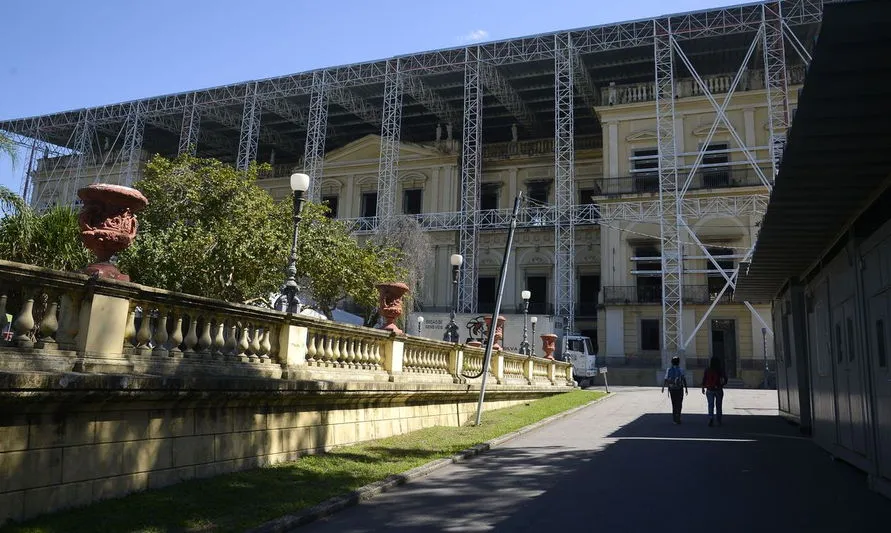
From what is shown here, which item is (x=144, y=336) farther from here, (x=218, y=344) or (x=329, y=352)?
(x=329, y=352)

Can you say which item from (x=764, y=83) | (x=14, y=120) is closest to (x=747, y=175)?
(x=764, y=83)

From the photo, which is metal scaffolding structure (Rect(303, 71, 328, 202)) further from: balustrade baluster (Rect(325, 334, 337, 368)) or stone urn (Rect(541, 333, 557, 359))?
balustrade baluster (Rect(325, 334, 337, 368))

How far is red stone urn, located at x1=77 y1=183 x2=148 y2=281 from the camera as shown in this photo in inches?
248

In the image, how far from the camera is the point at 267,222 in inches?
731

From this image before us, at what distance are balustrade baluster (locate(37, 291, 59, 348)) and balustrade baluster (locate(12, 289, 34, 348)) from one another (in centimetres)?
13

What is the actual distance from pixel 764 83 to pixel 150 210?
2753cm

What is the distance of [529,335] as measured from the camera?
29078 millimetres

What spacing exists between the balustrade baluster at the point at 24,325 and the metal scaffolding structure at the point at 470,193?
2797cm

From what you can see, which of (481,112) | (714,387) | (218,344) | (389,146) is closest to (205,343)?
(218,344)

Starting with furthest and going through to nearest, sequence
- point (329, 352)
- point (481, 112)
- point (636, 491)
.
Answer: point (481, 112), point (329, 352), point (636, 491)

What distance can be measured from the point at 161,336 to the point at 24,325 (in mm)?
1377

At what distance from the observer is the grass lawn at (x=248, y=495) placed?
16.4 feet

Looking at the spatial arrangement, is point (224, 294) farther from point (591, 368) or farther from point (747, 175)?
point (747, 175)

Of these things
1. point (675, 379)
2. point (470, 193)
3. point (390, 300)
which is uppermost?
point (470, 193)
